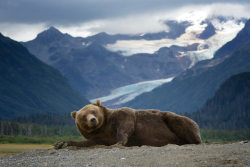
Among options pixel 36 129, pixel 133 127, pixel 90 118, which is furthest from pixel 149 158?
pixel 36 129

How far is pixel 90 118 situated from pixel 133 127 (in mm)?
2293

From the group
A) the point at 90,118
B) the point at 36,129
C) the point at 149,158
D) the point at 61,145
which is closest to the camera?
the point at 149,158

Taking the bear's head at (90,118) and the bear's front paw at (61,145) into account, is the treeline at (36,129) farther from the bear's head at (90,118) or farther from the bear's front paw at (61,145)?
the bear's front paw at (61,145)

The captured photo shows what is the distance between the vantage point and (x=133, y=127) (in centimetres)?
1755

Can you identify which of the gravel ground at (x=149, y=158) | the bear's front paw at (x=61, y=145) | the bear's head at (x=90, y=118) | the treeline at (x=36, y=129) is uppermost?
the bear's head at (x=90, y=118)

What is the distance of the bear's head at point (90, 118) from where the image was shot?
16516 mm

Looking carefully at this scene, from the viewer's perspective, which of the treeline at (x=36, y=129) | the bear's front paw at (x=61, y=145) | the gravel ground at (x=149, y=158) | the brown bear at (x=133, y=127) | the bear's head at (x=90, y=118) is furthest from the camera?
the treeline at (x=36, y=129)

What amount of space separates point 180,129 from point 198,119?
173 meters

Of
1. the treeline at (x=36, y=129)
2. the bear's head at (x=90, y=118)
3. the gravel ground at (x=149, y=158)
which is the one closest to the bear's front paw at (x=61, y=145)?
the gravel ground at (x=149, y=158)

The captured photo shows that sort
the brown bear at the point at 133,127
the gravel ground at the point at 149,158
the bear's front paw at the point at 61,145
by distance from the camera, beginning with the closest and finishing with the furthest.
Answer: the gravel ground at the point at 149,158 → the bear's front paw at the point at 61,145 → the brown bear at the point at 133,127

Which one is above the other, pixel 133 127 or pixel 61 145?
pixel 133 127

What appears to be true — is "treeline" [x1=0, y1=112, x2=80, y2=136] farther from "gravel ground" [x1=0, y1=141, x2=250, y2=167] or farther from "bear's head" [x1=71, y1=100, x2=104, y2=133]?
"gravel ground" [x1=0, y1=141, x2=250, y2=167]

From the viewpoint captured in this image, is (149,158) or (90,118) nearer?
(149,158)

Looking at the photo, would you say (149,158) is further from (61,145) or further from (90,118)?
(61,145)
